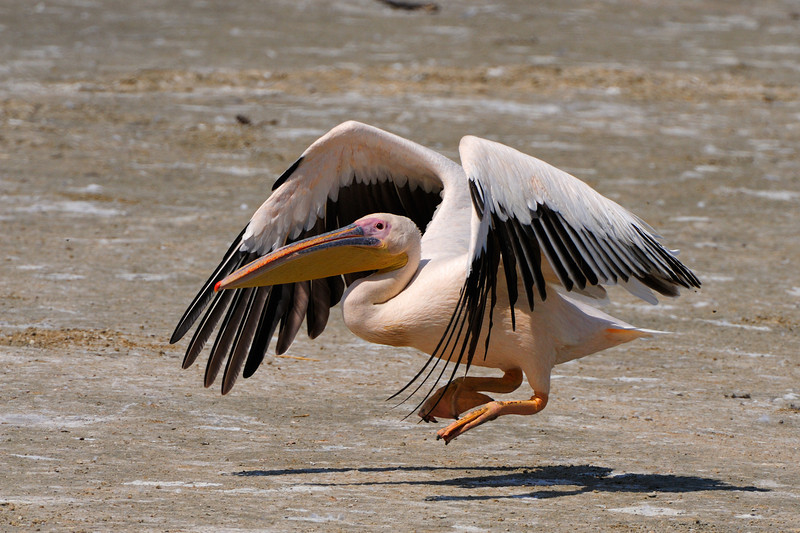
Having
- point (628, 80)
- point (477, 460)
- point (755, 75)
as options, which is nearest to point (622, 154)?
point (628, 80)

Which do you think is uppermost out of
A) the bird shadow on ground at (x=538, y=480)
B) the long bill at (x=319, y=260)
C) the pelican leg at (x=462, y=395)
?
the long bill at (x=319, y=260)

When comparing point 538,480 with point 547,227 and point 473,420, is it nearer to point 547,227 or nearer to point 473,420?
point 473,420

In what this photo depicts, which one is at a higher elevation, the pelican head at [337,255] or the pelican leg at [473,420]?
the pelican head at [337,255]

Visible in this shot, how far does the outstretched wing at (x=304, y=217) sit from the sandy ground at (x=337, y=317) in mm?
310

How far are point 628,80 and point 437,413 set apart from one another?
10618mm

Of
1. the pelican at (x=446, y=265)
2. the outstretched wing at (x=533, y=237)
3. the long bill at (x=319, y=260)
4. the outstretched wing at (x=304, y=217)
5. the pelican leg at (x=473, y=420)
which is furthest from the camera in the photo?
the outstretched wing at (x=304, y=217)

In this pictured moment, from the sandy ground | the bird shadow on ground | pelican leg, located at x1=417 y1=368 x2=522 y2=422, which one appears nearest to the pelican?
pelican leg, located at x1=417 y1=368 x2=522 y2=422

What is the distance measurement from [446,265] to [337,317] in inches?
100

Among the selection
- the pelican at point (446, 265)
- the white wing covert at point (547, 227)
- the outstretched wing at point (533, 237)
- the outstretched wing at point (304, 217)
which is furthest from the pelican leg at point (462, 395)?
the outstretched wing at point (304, 217)

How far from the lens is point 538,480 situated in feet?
15.0

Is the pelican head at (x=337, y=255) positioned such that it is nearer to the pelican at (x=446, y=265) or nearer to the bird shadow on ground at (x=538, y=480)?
the pelican at (x=446, y=265)

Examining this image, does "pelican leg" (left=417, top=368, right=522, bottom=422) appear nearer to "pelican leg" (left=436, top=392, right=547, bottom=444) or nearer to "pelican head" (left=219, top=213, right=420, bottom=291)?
"pelican leg" (left=436, top=392, right=547, bottom=444)

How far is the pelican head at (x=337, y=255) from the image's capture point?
4684mm

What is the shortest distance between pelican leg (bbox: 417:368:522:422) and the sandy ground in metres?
0.23
